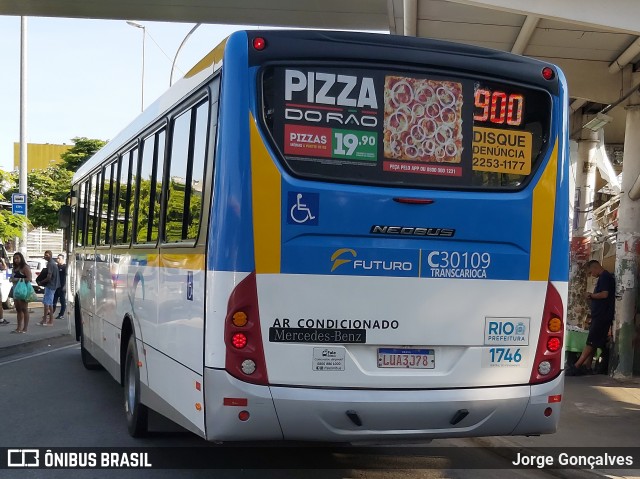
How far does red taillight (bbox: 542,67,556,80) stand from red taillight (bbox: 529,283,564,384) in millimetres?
1574

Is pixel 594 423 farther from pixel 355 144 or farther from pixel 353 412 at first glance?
pixel 355 144

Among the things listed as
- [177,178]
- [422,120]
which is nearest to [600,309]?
[422,120]

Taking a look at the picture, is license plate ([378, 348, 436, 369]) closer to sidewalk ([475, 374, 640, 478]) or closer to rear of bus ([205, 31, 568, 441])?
rear of bus ([205, 31, 568, 441])

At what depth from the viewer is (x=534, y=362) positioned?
6055 mm

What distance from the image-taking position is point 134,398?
804 centimetres

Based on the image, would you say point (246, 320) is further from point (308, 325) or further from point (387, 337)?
point (387, 337)

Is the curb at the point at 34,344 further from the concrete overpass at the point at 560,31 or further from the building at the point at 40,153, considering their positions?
the building at the point at 40,153

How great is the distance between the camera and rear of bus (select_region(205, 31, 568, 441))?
5.50 m

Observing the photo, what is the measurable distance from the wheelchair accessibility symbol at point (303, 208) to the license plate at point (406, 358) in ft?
3.38

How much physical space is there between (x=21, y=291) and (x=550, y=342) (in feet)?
48.0

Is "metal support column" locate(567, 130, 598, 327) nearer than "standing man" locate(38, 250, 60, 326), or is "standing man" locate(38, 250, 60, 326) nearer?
"metal support column" locate(567, 130, 598, 327)

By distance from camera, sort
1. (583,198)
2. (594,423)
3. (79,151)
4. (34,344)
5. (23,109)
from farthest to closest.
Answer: (79,151) < (23,109) < (583,198) < (34,344) < (594,423)

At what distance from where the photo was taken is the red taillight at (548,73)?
6273mm

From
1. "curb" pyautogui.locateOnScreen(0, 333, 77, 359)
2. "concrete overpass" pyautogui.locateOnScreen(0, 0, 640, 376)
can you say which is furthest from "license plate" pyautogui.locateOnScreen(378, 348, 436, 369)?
"curb" pyautogui.locateOnScreen(0, 333, 77, 359)
